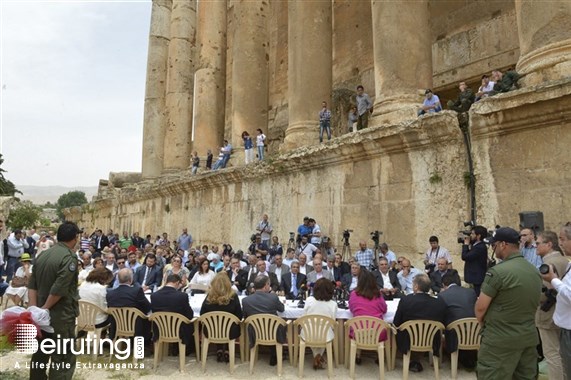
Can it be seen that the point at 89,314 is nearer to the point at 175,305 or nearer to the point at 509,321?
the point at 175,305

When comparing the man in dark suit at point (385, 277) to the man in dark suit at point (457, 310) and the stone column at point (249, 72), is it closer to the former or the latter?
the man in dark suit at point (457, 310)

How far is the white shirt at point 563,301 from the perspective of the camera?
3375mm

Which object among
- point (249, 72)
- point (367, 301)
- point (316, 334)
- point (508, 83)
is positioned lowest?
point (316, 334)

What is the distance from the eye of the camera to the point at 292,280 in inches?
317

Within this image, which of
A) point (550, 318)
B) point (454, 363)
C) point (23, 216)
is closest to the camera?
point (550, 318)

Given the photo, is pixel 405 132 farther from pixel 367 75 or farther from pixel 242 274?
pixel 367 75

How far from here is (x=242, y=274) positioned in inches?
343

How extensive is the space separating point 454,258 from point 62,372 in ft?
18.8

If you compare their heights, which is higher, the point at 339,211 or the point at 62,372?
the point at 339,211

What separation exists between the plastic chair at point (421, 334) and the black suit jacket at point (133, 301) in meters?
3.60

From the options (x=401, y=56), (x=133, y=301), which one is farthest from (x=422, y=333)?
(x=401, y=56)

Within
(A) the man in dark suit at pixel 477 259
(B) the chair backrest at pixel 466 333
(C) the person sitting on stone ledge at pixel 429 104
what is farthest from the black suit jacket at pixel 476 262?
(C) the person sitting on stone ledge at pixel 429 104

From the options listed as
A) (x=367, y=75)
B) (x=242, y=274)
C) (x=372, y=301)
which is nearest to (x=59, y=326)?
(x=372, y=301)

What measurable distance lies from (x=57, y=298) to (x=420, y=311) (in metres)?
3.98
